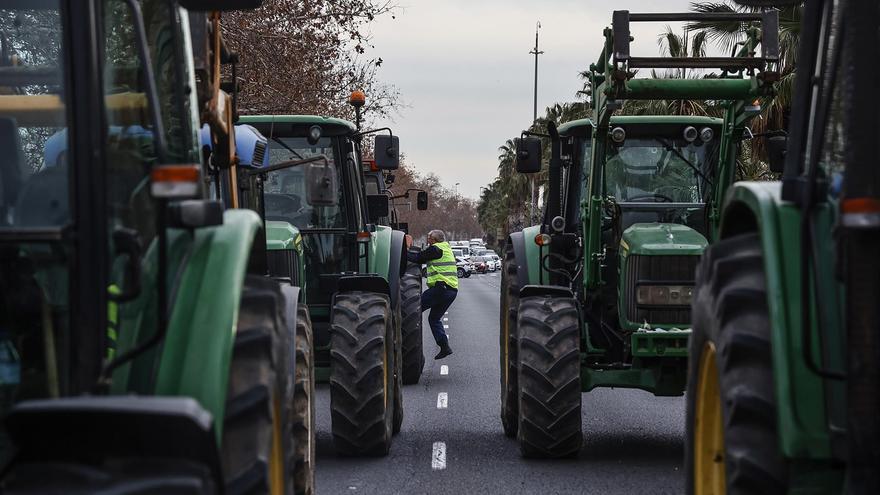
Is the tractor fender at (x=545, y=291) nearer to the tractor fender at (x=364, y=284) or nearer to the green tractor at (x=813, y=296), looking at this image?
the tractor fender at (x=364, y=284)

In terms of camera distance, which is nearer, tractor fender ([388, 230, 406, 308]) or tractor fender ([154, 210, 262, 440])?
tractor fender ([154, 210, 262, 440])

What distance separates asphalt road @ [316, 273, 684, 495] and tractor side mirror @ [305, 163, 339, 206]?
1.94m

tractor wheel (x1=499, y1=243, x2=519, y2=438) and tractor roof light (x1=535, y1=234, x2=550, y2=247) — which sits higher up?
tractor roof light (x1=535, y1=234, x2=550, y2=247)

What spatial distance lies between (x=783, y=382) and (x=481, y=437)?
7.62m

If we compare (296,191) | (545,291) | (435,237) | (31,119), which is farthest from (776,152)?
(435,237)

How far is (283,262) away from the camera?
11.5 metres

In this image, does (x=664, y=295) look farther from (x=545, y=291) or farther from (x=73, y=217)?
(x=73, y=217)

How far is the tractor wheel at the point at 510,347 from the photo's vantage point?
1111 centimetres

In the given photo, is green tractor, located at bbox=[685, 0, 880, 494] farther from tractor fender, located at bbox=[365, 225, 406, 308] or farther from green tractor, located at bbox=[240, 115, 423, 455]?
tractor fender, located at bbox=[365, 225, 406, 308]

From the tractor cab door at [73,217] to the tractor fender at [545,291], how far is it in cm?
596

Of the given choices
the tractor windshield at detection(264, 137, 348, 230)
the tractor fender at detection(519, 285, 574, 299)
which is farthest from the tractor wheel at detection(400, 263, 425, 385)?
the tractor fender at detection(519, 285, 574, 299)

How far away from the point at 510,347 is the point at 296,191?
2535mm

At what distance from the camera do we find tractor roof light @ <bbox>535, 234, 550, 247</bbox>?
1127 cm

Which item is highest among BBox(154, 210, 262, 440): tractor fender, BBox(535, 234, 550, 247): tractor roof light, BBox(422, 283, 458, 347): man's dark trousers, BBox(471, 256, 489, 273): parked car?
BBox(154, 210, 262, 440): tractor fender
